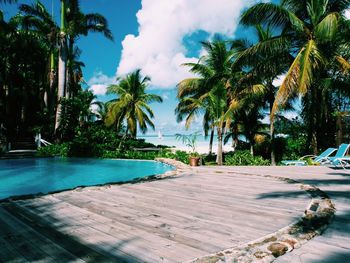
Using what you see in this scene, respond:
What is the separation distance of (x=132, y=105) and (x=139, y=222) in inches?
698

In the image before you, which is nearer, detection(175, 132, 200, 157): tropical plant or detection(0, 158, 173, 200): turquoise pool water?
detection(0, 158, 173, 200): turquoise pool water

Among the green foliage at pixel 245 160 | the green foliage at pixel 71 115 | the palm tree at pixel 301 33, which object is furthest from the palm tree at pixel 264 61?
the green foliage at pixel 71 115

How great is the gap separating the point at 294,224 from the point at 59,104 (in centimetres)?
1832

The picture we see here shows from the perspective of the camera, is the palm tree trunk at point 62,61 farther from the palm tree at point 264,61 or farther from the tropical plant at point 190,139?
the palm tree at point 264,61

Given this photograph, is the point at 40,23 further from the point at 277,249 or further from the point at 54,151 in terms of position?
the point at 277,249

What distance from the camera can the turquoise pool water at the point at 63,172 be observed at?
10195mm

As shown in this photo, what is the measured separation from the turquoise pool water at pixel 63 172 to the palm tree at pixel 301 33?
6.36 meters

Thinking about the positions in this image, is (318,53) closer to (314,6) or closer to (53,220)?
(314,6)

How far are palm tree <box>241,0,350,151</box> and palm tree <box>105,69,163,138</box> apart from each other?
439 inches

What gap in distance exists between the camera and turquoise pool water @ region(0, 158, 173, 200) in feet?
33.4

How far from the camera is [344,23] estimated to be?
10.2 meters

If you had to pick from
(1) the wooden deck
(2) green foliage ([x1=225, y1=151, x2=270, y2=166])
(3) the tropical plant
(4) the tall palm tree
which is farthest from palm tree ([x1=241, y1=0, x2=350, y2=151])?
(1) the wooden deck

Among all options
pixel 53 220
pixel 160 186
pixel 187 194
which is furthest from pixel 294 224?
pixel 160 186

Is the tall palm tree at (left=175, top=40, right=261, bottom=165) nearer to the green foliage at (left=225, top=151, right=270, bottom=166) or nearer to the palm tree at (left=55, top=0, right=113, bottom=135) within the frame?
the green foliage at (left=225, top=151, right=270, bottom=166)
